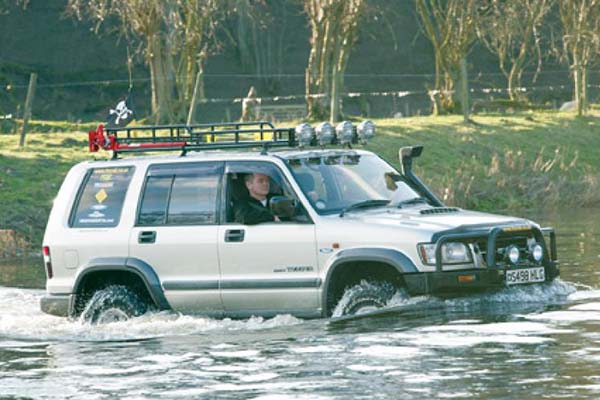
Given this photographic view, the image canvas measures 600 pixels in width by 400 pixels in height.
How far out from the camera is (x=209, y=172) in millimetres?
16047

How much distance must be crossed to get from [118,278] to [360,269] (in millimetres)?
2471

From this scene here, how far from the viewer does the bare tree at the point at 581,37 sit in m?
44.1

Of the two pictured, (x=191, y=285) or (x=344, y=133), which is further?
(x=344, y=133)

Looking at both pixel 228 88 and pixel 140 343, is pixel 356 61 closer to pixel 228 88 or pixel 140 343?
pixel 228 88

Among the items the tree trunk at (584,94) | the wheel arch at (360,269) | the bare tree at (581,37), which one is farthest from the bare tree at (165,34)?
the wheel arch at (360,269)

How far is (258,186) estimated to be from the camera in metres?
15.9

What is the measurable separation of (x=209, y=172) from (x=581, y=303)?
3.62 metres

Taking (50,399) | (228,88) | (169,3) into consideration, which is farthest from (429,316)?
(228,88)

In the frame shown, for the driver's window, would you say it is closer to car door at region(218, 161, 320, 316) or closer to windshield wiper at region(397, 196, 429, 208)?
car door at region(218, 161, 320, 316)

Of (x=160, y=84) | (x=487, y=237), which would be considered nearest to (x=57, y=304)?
(x=487, y=237)

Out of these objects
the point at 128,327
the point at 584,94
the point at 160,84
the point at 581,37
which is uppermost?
the point at 581,37

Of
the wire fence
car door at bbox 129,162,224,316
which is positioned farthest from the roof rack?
the wire fence

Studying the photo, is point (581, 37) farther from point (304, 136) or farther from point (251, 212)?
point (251, 212)

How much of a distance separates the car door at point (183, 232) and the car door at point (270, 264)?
0.14 m
